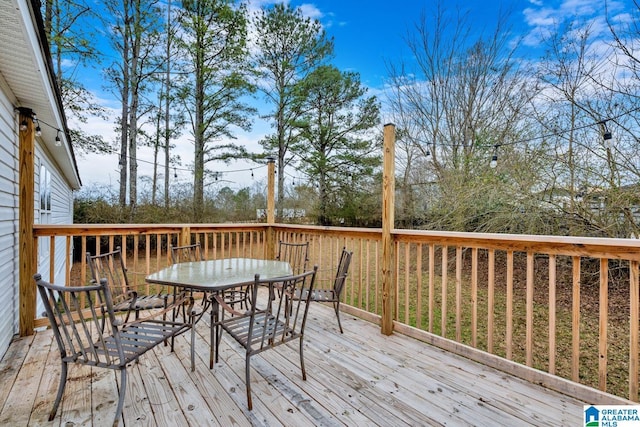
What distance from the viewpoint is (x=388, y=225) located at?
9.89 ft

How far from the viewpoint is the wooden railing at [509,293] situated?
193 centimetres

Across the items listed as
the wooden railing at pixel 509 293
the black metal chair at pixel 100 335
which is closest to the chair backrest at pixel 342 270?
the wooden railing at pixel 509 293

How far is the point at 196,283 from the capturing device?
7.00 feet

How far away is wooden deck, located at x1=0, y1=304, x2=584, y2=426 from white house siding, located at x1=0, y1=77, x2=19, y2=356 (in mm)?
344

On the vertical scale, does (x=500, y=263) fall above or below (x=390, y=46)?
below

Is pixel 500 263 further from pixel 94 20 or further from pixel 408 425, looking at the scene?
pixel 94 20

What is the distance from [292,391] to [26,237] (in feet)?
9.81

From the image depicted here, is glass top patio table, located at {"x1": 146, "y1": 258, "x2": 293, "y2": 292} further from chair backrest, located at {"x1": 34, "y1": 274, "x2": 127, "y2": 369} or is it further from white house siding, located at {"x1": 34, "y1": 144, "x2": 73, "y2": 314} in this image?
white house siding, located at {"x1": 34, "y1": 144, "x2": 73, "y2": 314}

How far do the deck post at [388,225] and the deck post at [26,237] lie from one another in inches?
137

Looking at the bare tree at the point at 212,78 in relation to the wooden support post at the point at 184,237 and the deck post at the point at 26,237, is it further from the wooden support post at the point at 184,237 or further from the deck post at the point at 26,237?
the deck post at the point at 26,237

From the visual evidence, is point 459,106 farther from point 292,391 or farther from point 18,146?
point 18,146

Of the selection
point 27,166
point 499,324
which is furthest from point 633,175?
point 27,166

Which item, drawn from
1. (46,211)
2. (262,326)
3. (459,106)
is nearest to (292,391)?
(262,326)

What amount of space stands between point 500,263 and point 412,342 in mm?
5618
